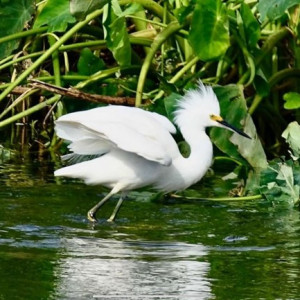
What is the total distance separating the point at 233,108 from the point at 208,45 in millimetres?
476

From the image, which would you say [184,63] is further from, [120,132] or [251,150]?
[120,132]

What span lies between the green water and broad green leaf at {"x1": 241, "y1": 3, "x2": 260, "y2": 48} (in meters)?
1.07

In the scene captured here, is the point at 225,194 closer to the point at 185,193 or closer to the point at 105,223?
the point at 185,193

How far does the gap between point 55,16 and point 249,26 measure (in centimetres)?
136

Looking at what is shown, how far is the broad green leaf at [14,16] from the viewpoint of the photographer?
828 centimetres

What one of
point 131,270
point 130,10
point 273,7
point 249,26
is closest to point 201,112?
point 273,7

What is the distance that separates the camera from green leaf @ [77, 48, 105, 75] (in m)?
8.45

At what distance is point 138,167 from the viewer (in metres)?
6.71

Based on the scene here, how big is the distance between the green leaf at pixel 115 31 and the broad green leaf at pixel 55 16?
12.4 inches

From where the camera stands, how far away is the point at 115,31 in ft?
25.1

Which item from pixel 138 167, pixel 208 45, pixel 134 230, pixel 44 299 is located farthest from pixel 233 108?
pixel 44 299

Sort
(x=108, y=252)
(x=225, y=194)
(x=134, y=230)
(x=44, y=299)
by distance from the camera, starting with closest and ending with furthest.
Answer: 1. (x=44, y=299)
2. (x=108, y=252)
3. (x=134, y=230)
4. (x=225, y=194)

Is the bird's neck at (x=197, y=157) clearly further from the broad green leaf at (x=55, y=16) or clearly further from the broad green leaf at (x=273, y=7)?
the broad green leaf at (x=55, y=16)

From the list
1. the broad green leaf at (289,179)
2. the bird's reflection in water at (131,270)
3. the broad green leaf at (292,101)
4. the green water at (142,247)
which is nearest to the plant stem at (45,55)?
the green water at (142,247)
